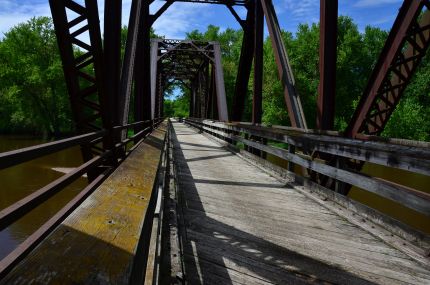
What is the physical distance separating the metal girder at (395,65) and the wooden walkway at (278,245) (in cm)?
159

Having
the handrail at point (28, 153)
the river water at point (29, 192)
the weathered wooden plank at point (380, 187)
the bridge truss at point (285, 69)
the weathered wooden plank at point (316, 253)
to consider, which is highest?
the bridge truss at point (285, 69)

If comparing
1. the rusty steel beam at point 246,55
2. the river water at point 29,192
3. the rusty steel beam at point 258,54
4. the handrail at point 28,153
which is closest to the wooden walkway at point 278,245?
the handrail at point 28,153

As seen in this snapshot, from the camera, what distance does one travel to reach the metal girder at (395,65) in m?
5.21

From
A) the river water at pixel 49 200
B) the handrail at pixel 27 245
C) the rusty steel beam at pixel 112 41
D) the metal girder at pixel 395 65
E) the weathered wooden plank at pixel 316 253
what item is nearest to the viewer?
A: the handrail at pixel 27 245

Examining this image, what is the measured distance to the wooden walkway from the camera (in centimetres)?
335

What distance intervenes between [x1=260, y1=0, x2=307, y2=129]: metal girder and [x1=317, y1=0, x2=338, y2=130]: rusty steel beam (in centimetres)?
115

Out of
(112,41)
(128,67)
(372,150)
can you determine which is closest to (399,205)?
(128,67)

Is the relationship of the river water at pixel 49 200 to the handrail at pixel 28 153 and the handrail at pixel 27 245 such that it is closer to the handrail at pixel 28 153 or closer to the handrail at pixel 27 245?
the handrail at pixel 28 153

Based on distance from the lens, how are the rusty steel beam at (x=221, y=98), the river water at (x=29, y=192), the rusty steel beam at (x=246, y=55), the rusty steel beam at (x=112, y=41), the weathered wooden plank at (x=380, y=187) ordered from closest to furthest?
the weathered wooden plank at (x=380, y=187)
the rusty steel beam at (x=112, y=41)
the river water at (x=29, y=192)
the rusty steel beam at (x=246, y=55)
the rusty steel beam at (x=221, y=98)

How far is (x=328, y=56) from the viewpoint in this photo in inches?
264

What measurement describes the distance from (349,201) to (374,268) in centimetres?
191

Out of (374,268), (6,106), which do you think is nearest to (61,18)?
(374,268)

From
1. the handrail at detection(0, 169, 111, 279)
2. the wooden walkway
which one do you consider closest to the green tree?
the wooden walkway

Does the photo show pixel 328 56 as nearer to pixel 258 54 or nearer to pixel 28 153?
pixel 258 54
